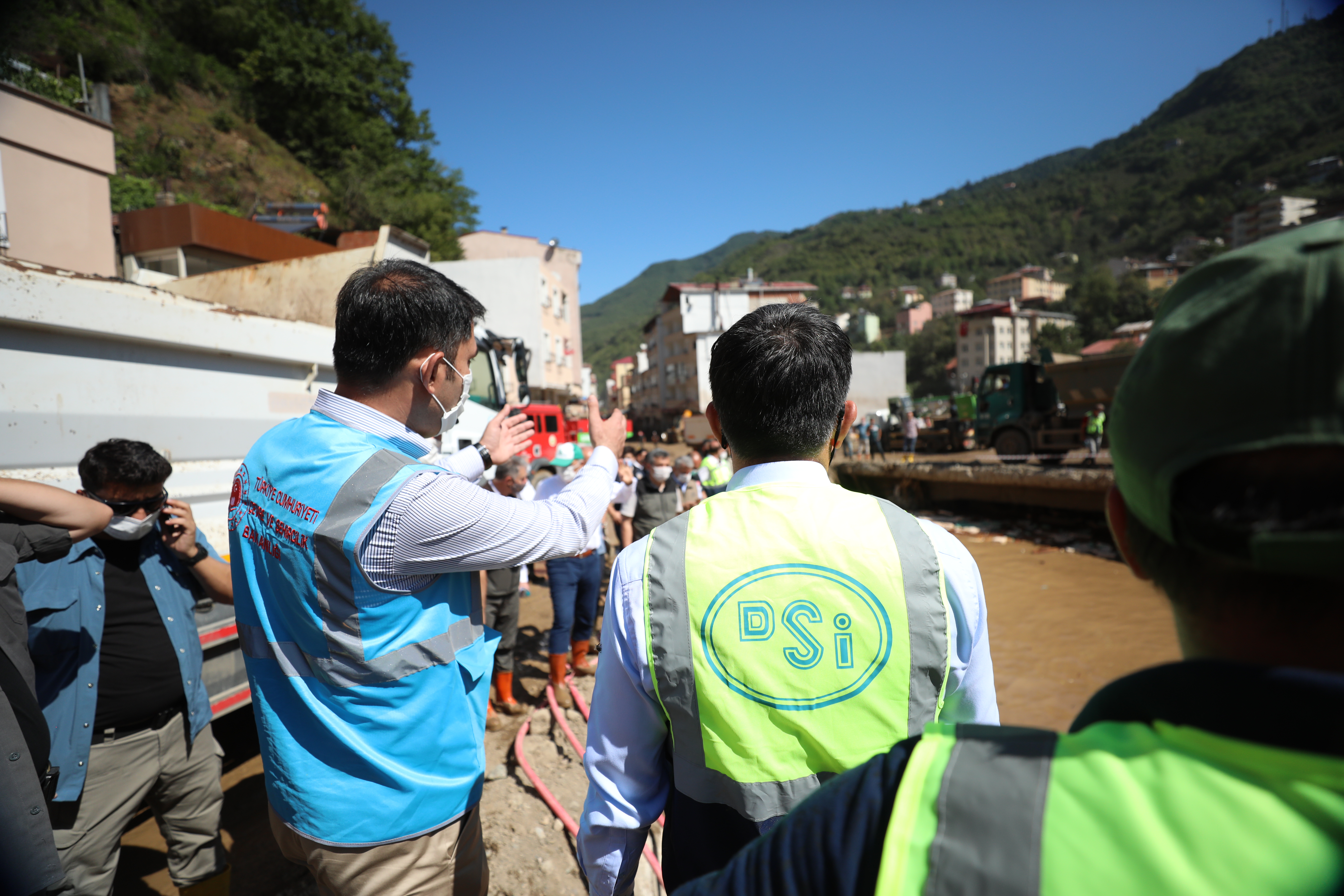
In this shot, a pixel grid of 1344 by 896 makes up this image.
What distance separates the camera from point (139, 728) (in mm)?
2520

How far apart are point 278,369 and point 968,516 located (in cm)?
1300

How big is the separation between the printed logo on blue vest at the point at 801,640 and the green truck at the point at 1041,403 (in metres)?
17.8

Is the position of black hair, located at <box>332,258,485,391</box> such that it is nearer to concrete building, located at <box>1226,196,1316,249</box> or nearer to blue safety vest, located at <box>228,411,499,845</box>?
blue safety vest, located at <box>228,411,499,845</box>

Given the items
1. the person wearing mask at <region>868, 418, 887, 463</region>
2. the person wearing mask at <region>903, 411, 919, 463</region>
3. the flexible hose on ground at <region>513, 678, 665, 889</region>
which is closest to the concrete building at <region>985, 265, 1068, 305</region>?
the person wearing mask at <region>903, 411, 919, 463</region>

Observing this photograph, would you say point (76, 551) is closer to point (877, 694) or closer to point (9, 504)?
point (9, 504)

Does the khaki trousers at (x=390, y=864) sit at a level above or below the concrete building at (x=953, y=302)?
below

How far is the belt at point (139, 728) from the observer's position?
2.43 m

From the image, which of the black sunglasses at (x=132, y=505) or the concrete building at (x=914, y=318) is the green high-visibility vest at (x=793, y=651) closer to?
the black sunglasses at (x=132, y=505)

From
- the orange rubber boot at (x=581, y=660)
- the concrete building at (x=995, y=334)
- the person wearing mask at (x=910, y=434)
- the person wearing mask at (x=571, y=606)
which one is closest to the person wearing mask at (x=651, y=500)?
the person wearing mask at (x=571, y=606)

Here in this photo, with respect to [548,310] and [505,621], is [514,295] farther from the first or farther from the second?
[505,621]

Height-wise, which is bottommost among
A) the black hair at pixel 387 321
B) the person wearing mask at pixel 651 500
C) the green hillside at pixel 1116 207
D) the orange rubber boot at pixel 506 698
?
the orange rubber boot at pixel 506 698

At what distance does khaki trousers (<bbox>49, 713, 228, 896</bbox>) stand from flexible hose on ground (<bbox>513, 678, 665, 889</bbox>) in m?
1.55

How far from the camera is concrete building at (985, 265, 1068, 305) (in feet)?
336

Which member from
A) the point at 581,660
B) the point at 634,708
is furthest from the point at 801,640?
the point at 581,660
